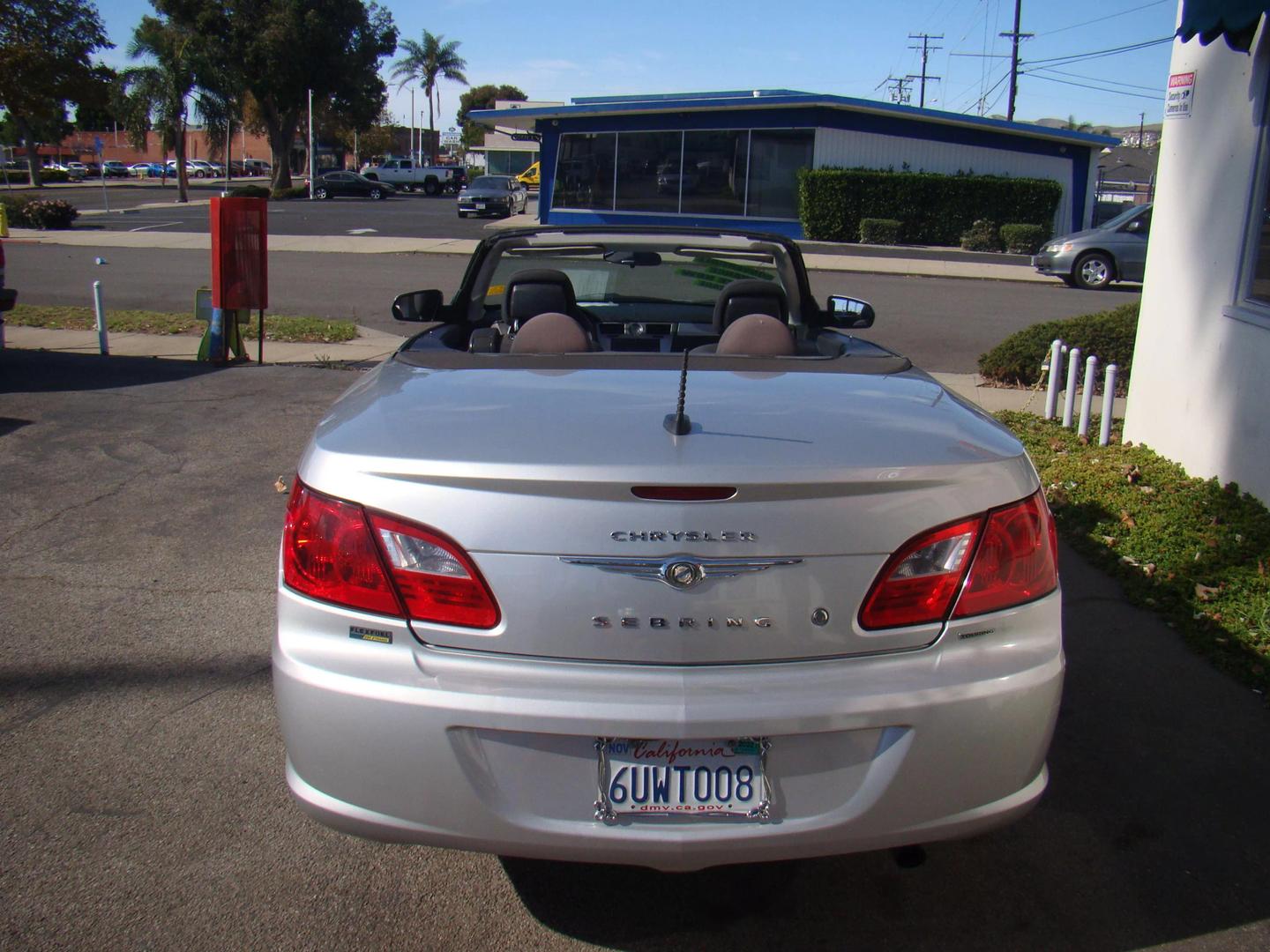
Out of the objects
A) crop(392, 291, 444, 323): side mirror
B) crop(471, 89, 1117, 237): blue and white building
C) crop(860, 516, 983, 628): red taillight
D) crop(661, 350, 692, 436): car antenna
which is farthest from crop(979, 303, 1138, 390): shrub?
crop(471, 89, 1117, 237): blue and white building

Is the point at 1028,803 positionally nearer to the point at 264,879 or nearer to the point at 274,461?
the point at 264,879

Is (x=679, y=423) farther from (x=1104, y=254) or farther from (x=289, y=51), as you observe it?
(x=289, y=51)

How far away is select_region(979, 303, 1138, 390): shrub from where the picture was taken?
32.9ft

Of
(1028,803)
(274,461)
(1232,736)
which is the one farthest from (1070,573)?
(274,461)

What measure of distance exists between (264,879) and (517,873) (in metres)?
0.67

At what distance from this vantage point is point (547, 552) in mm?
2348

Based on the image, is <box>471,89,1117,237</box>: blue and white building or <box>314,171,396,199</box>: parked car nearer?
<box>471,89,1117,237</box>: blue and white building

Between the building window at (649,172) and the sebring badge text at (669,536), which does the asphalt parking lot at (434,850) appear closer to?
the sebring badge text at (669,536)

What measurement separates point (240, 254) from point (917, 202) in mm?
24757

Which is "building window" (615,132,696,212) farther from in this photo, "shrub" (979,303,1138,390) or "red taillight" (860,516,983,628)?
"red taillight" (860,516,983,628)

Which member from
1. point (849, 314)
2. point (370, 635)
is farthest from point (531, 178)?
point (370, 635)

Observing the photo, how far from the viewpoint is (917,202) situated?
3164cm

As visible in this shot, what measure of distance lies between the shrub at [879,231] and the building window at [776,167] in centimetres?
279

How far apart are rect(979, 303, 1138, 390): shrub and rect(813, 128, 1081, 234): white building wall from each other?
22839mm
